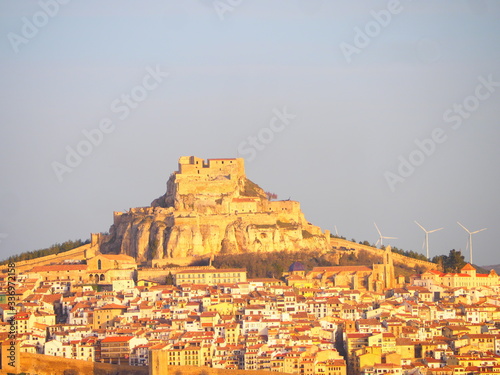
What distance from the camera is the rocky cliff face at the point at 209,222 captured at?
79625mm

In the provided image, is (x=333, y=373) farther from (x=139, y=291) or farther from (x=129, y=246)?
(x=129, y=246)

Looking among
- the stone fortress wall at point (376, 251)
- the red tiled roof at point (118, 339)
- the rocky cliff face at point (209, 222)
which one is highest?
the rocky cliff face at point (209, 222)

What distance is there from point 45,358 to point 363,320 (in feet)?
48.4

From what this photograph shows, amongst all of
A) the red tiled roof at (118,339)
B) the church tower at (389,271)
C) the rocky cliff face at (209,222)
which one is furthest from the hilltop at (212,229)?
the red tiled roof at (118,339)

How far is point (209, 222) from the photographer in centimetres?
8062

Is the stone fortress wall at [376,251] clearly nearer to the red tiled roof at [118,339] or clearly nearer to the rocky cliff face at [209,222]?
the rocky cliff face at [209,222]

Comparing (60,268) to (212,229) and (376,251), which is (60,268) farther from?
(376,251)

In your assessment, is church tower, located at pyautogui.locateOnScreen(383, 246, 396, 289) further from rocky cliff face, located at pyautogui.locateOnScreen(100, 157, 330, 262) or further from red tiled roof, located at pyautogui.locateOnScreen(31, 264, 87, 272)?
red tiled roof, located at pyautogui.locateOnScreen(31, 264, 87, 272)

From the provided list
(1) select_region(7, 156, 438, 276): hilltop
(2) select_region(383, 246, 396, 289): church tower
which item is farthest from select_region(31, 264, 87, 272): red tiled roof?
(2) select_region(383, 246, 396, 289): church tower

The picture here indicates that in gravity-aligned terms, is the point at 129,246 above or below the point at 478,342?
above

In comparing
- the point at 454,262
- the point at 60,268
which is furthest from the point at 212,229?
the point at 454,262

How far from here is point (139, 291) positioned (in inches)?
2788

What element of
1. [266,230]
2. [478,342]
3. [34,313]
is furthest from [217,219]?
[478,342]

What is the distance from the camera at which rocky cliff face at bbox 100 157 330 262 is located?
79625 mm
